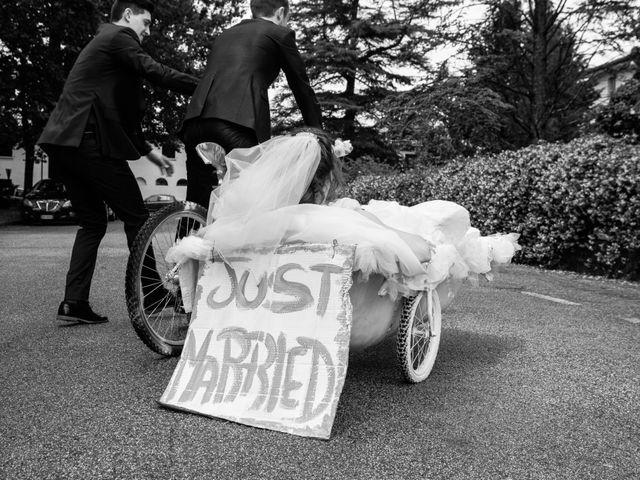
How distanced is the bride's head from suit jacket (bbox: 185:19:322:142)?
0.42 metres

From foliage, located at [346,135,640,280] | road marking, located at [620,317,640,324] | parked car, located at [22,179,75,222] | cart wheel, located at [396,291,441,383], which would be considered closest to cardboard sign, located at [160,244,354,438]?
cart wheel, located at [396,291,441,383]

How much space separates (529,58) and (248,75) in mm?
18767

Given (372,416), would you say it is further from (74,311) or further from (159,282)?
(74,311)

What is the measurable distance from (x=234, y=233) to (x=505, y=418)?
56.2 inches

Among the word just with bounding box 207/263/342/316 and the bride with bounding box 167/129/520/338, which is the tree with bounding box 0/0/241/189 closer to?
the bride with bounding box 167/129/520/338

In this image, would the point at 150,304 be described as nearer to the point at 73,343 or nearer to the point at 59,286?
the point at 73,343

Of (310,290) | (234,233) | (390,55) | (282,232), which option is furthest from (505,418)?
(390,55)

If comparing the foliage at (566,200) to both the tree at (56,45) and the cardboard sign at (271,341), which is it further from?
the tree at (56,45)

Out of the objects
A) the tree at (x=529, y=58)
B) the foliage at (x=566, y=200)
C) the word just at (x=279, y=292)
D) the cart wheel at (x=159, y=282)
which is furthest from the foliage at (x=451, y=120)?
the word just at (x=279, y=292)

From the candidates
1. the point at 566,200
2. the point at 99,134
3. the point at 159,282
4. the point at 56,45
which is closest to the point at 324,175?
the point at 159,282

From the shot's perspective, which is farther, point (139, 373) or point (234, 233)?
point (139, 373)

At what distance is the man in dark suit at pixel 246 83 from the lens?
352cm

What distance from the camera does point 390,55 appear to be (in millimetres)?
31875

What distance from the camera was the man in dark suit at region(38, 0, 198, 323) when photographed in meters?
4.09
